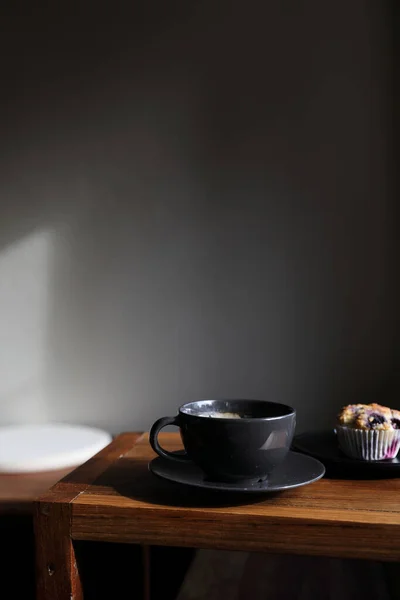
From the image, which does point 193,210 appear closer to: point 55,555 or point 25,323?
point 25,323

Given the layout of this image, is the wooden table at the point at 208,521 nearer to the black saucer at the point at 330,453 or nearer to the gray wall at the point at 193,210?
the black saucer at the point at 330,453

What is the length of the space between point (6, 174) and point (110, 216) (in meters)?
0.31

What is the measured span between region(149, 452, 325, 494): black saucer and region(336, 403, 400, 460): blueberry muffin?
76mm

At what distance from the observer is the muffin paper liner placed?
0.81 m

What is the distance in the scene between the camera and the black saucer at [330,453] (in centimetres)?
77

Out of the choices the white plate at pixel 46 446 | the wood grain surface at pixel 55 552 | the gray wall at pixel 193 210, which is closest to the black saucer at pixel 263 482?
the wood grain surface at pixel 55 552

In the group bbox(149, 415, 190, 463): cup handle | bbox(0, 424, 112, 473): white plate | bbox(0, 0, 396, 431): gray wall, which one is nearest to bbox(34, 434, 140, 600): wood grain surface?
bbox(149, 415, 190, 463): cup handle

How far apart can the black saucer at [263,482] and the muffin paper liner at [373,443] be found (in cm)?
8

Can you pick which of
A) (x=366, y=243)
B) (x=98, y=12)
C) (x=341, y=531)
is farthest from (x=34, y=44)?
(x=341, y=531)

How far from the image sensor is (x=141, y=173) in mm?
1484

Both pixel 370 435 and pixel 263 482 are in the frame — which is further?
pixel 370 435

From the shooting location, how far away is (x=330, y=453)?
2.79 ft

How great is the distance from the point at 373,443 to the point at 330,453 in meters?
0.07

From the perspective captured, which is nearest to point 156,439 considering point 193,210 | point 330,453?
point 330,453
